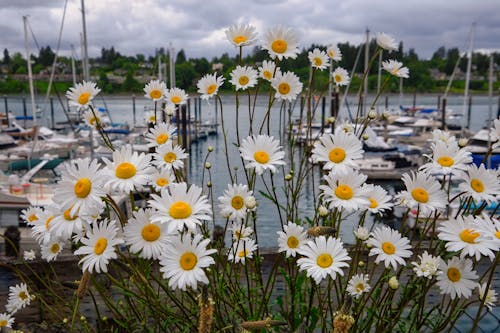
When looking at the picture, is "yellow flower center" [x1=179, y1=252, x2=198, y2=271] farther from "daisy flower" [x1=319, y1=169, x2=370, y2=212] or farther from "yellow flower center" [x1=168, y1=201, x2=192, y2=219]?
"daisy flower" [x1=319, y1=169, x2=370, y2=212]

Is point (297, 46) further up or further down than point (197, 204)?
further up

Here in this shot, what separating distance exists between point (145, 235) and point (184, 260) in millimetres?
141

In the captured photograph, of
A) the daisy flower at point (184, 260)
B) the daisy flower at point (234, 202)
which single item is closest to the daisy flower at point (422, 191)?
the daisy flower at point (234, 202)

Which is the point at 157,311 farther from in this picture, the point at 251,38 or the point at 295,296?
the point at 251,38

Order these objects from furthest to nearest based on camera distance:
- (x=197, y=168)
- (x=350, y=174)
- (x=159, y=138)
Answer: (x=197, y=168) → (x=159, y=138) → (x=350, y=174)

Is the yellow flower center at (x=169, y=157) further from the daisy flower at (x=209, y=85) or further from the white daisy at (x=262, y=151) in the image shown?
the daisy flower at (x=209, y=85)

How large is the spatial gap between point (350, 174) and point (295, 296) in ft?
2.26

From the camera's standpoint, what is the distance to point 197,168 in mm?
24078

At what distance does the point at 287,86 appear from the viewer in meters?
2.05

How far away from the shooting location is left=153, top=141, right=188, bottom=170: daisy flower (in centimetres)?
165

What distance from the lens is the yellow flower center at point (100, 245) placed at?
1.33m

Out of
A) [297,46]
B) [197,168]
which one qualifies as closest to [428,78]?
[197,168]

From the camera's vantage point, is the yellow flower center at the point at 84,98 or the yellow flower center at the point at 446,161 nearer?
the yellow flower center at the point at 446,161

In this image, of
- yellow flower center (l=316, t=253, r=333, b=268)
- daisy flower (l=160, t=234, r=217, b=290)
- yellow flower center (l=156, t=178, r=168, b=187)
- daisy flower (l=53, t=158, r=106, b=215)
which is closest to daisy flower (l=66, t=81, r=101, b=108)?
yellow flower center (l=156, t=178, r=168, b=187)
